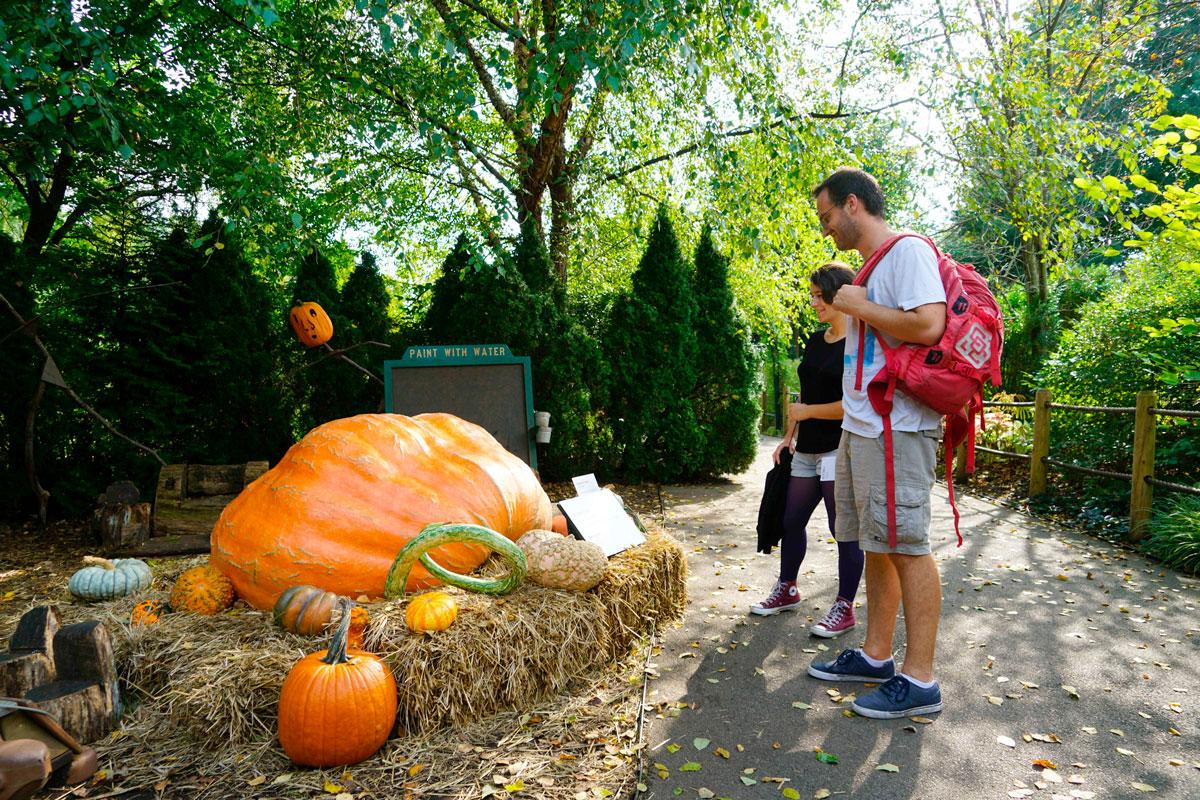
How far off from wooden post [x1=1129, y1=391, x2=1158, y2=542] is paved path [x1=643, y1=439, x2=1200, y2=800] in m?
0.90

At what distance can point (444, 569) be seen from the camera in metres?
2.90

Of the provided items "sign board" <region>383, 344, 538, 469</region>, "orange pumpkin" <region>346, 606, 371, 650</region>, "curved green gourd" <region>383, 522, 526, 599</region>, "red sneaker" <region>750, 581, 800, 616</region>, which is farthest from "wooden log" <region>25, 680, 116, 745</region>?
"sign board" <region>383, 344, 538, 469</region>

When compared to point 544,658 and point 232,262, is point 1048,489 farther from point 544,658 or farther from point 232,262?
point 232,262

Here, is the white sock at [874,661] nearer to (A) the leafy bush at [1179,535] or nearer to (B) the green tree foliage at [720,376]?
(A) the leafy bush at [1179,535]

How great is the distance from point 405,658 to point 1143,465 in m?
5.93

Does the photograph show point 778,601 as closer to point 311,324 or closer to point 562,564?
point 562,564

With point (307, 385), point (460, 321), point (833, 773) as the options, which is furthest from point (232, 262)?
point (833, 773)

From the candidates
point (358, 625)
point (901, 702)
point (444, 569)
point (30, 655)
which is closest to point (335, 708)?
point (358, 625)

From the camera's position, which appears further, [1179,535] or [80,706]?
[1179,535]

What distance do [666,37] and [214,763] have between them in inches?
174

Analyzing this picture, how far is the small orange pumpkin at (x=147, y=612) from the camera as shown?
2.84 metres

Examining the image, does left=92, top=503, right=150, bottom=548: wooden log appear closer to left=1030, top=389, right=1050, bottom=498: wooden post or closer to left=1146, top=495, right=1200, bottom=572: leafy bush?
left=1146, top=495, right=1200, bottom=572: leafy bush

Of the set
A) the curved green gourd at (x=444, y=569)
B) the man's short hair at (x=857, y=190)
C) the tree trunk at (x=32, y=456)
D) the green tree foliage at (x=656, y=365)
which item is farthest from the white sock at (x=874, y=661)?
the tree trunk at (x=32, y=456)

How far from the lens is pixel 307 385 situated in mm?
7859
